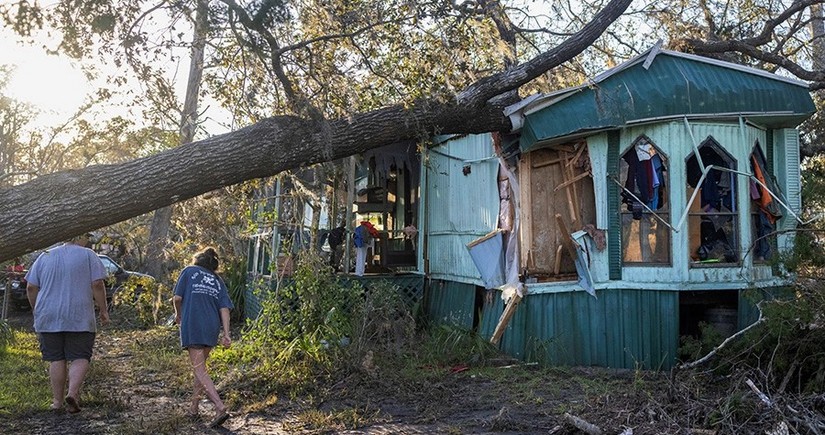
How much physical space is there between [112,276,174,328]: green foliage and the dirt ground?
5.75m

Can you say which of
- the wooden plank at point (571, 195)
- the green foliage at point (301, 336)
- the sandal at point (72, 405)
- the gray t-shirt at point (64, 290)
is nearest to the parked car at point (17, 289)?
the green foliage at point (301, 336)

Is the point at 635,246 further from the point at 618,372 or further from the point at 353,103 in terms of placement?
the point at 353,103

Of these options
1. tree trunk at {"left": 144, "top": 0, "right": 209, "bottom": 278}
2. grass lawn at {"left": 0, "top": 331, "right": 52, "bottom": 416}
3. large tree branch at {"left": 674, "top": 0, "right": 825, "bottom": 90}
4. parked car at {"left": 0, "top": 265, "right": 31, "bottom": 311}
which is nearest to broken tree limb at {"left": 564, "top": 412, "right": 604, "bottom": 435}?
grass lawn at {"left": 0, "top": 331, "right": 52, "bottom": 416}

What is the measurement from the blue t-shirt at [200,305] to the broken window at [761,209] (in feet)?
22.1

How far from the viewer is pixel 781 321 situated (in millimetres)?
6918

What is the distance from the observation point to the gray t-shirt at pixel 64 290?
24.0ft

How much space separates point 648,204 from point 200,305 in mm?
5596

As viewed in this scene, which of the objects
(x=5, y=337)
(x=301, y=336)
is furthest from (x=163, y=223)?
(x=301, y=336)

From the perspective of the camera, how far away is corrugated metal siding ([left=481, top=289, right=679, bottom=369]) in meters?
9.15

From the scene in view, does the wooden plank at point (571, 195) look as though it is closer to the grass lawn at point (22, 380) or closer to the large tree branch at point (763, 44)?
the large tree branch at point (763, 44)

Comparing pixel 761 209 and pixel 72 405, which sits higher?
pixel 761 209

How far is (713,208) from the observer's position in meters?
9.55

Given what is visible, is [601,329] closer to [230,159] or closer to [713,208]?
[713,208]

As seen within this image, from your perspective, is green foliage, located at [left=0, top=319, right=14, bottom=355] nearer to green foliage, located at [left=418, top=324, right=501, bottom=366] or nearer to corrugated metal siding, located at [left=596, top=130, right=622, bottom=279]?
green foliage, located at [left=418, top=324, right=501, bottom=366]
